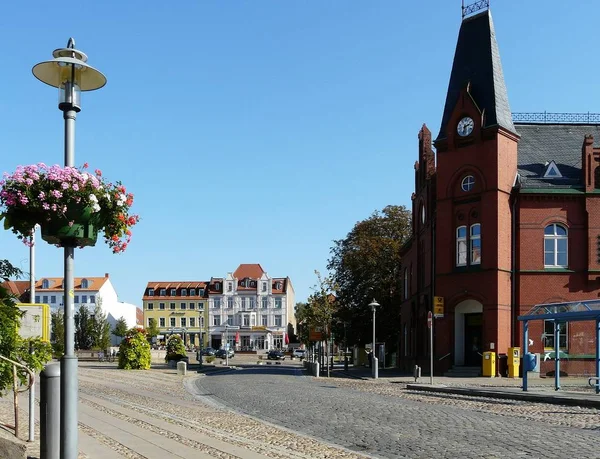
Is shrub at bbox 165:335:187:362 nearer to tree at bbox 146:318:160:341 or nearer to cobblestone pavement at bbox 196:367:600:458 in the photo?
cobblestone pavement at bbox 196:367:600:458

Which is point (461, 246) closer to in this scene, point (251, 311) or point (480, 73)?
point (480, 73)

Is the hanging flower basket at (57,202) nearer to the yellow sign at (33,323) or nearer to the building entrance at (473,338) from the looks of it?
the yellow sign at (33,323)

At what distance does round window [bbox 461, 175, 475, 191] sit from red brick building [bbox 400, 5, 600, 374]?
0.18 feet

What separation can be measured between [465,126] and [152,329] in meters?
89.0

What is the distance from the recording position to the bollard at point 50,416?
8734 millimetres

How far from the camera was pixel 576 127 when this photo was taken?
4484 centimetres

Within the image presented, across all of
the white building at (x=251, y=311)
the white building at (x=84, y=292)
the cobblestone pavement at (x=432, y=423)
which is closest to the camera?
the cobblestone pavement at (x=432, y=423)

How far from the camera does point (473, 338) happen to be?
134ft

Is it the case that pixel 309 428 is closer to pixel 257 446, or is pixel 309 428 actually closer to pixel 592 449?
pixel 257 446

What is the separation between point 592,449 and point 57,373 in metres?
8.32

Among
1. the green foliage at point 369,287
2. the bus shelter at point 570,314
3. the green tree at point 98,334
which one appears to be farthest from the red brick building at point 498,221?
the green tree at point 98,334

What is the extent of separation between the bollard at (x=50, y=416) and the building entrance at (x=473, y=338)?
33941 millimetres

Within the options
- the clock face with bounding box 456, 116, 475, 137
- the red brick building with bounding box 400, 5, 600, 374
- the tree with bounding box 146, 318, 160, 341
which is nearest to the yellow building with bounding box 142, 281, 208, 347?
the tree with bounding box 146, 318, 160, 341

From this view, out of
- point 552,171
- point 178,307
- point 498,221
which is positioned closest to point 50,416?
point 498,221
